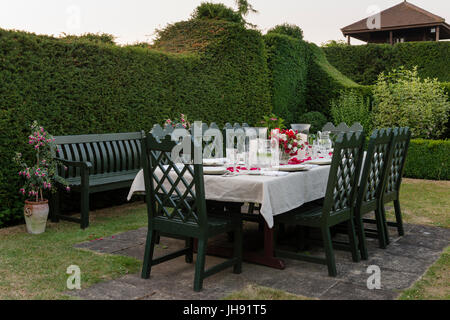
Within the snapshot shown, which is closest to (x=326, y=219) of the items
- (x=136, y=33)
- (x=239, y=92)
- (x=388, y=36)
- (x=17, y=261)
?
(x=17, y=261)

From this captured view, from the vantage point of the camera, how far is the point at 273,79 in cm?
1191

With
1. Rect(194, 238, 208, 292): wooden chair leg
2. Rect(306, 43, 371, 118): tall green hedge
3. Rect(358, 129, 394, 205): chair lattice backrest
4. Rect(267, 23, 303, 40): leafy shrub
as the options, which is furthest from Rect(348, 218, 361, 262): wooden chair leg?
Rect(267, 23, 303, 40): leafy shrub

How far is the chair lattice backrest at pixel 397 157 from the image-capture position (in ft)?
16.4

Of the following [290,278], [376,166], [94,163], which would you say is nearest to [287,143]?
[376,166]

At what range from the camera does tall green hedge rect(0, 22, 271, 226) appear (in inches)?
230

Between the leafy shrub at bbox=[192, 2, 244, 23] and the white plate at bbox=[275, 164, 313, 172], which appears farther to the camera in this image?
the leafy shrub at bbox=[192, 2, 244, 23]

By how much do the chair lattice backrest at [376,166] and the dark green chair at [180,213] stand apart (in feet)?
4.47

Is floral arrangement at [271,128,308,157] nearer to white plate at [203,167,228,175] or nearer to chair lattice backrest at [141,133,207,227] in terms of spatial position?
white plate at [203,167,228,175]

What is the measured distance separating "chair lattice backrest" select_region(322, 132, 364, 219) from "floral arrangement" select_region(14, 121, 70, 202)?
3413 millimetres

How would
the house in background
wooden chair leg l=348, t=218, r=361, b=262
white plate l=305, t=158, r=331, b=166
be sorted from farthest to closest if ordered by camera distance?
the house in background, white plate l=305, t=158, r=331, b=166, wooden chair leg l=348, t=218, r=361, b=262

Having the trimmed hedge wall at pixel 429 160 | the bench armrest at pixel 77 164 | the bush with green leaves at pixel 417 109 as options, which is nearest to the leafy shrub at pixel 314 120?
the bush with green leaves at pixel 417 109

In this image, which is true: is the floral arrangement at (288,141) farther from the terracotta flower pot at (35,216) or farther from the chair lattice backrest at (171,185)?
the terracotta flower pot at (35,216)
